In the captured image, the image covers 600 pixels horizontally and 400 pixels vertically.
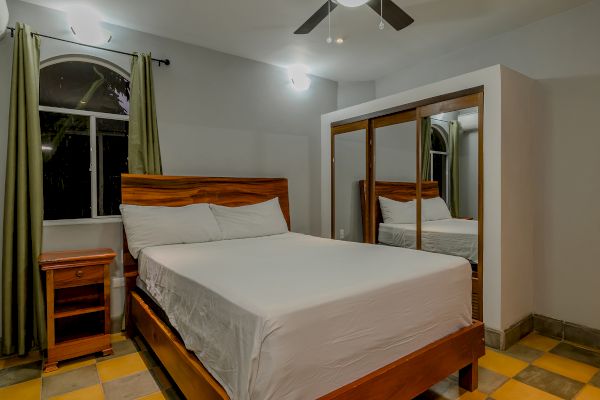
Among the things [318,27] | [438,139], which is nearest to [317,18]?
[318,27]

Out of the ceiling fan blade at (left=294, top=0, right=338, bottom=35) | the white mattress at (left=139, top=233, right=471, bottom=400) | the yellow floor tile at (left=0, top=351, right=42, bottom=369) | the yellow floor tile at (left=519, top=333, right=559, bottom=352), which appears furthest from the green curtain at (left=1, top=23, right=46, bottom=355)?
the yellow floor tile at (left=519, top=333, right=559, bottom=352)

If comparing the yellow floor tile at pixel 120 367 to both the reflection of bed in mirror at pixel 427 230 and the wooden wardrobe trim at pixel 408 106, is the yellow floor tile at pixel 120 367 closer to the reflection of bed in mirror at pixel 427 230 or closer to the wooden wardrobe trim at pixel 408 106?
the reflection of bed in mirror at pixel 427 230

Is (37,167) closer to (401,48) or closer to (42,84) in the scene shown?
(42,84)

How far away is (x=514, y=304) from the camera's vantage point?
2643 millimetres

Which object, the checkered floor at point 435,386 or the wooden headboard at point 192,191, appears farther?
the wooden headboard at point 192,191

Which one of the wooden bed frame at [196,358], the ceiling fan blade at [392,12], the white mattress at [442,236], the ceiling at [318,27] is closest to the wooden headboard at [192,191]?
the wooden bed frame at [196,358]

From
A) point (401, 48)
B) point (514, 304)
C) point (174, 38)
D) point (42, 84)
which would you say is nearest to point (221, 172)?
point (174, 38)

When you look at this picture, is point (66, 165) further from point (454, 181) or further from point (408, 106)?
point (454, 181)

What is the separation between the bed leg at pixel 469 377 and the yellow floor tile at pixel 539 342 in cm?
91

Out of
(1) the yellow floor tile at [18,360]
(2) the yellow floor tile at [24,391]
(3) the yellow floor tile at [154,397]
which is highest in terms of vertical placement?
(1) the yellow floor tile at [18,360]

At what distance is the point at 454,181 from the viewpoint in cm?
291

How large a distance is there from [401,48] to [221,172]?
7.28 ft

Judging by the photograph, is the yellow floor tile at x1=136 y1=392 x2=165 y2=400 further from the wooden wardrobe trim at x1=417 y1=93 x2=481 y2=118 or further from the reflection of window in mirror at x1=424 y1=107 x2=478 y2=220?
the wooden wardrobe trim at x1=417 y1=93 x2=481 y2=118

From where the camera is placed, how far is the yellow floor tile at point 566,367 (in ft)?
7.04
